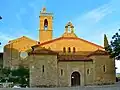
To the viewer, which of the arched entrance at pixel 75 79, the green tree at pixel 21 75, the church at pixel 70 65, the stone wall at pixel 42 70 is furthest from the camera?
the green tree at pixel 21 75

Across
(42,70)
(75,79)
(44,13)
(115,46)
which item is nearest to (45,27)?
(44,13)

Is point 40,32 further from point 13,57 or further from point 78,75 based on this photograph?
point 78,75

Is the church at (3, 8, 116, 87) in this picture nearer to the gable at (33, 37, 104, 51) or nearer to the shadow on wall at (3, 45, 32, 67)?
the gable at (33, 37, 104, 51)

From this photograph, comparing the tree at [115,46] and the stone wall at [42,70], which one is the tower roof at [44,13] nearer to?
the stone wall at [42,70]

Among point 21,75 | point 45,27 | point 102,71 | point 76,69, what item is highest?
point 45,27

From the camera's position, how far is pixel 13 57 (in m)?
69.4

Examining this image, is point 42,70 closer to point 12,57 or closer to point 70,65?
point 70,65

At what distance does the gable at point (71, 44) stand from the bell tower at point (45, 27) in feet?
33.3

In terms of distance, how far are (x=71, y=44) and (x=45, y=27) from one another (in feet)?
42.8

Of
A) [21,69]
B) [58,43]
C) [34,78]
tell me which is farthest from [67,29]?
[34,78]

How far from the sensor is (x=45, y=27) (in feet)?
224

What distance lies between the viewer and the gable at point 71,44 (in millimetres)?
56000

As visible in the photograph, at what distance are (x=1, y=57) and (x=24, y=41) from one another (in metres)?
6.28

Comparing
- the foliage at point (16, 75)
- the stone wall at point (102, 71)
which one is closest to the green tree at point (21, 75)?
the foliage at point (16, 75)
